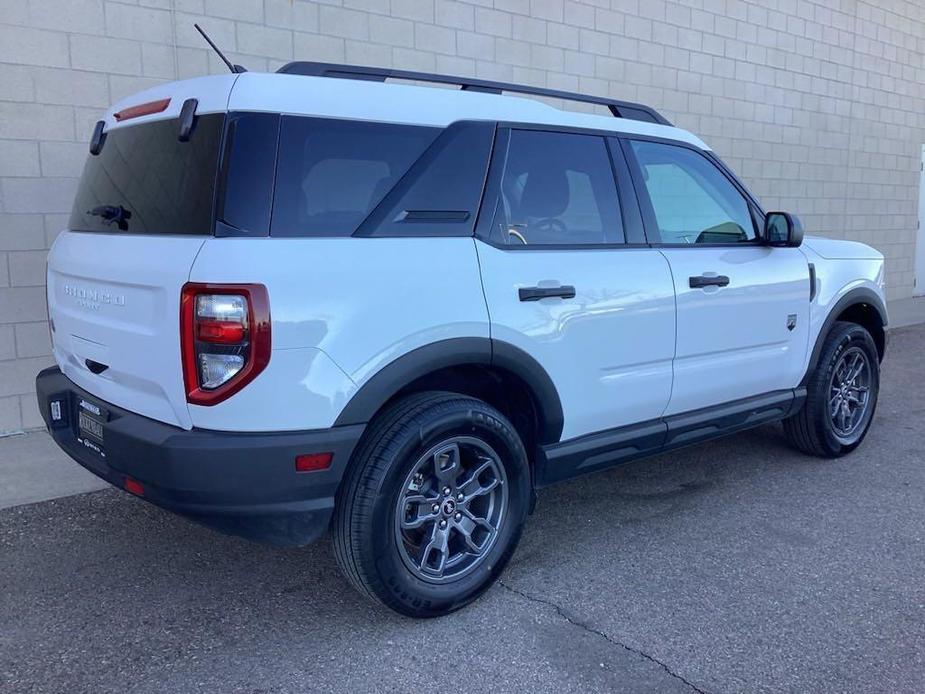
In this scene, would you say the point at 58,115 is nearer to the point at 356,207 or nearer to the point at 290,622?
the point at 356,207

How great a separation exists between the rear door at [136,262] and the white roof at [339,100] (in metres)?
0.10

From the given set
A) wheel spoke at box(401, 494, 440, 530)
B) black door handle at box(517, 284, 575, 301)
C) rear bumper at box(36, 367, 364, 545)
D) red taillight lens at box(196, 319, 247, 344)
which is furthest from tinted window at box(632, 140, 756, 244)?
red taillight lens at box(196, 319, 247, 344)

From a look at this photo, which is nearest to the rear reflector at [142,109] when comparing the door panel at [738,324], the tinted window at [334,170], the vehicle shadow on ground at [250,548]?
the tinted window at [334,170]

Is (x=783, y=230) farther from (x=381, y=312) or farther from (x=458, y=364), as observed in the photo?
(x=381, y=312)

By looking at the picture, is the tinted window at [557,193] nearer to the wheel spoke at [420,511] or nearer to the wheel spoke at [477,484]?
the wheel spoke at [477,484]

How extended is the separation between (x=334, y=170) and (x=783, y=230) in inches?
107

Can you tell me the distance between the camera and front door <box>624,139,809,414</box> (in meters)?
4.15

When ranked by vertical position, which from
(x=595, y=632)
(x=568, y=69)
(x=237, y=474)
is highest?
(x=568, y=69)

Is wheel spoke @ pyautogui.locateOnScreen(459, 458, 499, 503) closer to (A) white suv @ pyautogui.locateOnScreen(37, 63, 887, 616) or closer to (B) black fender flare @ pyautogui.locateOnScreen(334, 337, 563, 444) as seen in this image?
(A) white suv @ pyautogui.locateOnScreen(37, 63, 887, 616)

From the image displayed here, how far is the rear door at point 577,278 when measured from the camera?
346 cm

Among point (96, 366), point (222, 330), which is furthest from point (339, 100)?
point (96, 366)

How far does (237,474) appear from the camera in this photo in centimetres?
278

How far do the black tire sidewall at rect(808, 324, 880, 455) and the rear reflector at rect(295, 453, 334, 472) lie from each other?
3436 millimetres

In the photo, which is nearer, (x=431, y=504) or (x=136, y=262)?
(x=136, y=262)
